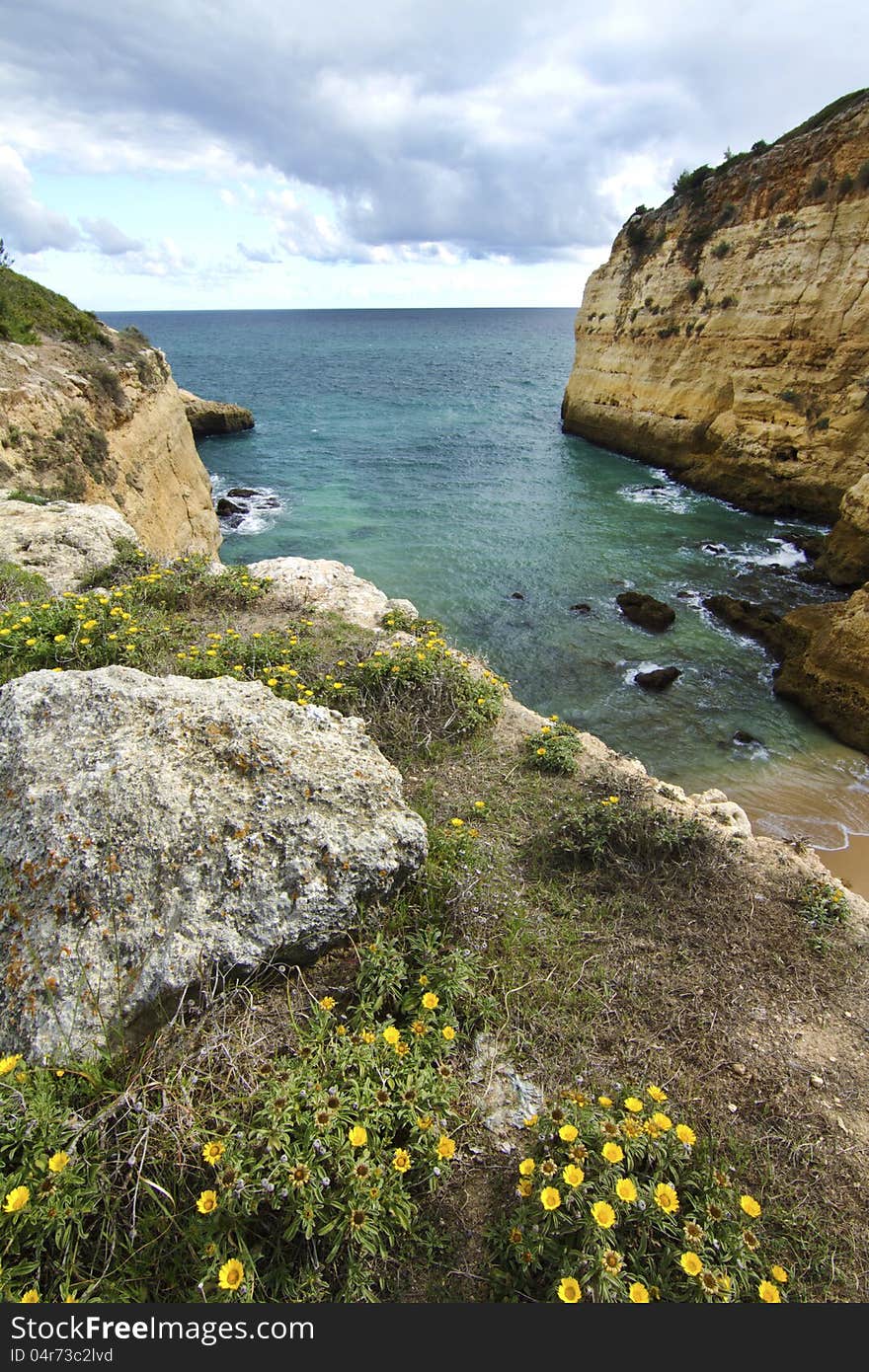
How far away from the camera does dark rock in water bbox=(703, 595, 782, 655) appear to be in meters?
16.2

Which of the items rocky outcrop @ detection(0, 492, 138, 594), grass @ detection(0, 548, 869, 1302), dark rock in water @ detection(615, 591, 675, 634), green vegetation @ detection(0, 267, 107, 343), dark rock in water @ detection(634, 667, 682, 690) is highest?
green vegetation @ detection(0, 267, 107, 343)

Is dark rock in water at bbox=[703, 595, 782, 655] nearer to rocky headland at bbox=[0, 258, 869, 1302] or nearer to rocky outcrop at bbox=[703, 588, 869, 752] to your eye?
rocky outcrop at bbox=[703, 588, 869, 752]

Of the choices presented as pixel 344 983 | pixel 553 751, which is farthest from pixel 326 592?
pixel 344 983

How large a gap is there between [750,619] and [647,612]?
2.68m

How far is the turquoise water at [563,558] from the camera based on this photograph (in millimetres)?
12523

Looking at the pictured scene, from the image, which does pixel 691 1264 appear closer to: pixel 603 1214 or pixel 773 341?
pixel 603 1214

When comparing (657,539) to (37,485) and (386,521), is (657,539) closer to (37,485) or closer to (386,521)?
(386,521)

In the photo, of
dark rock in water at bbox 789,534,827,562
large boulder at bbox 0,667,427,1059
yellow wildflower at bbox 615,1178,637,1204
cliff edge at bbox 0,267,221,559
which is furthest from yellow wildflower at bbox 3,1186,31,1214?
dark rock in water at bbox 789,534,827,562

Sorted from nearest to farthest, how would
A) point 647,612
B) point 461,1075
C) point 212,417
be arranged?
1. point 461,1075
2. point 647,612
3. point 212,417

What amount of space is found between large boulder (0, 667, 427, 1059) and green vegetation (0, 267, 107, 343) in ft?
47.9

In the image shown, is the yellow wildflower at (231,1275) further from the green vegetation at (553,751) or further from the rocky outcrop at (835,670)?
the rocky outcrop at (835,670)

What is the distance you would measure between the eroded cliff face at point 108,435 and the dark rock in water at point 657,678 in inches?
414

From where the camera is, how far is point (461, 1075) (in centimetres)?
351

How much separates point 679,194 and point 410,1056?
38.8m
